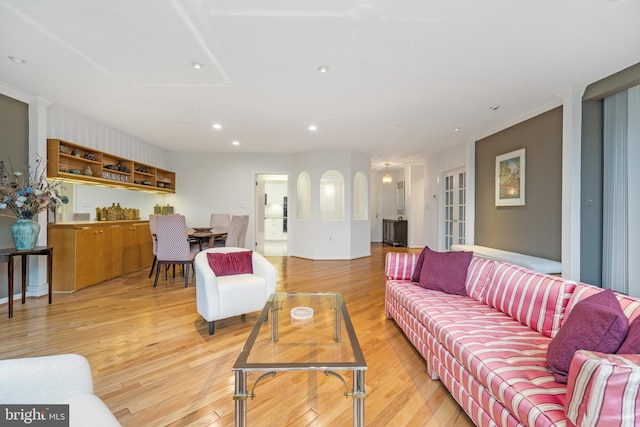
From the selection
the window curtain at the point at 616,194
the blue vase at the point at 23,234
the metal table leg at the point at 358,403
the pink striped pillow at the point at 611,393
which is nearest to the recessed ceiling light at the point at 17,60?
the blue vase at the point at 23,234

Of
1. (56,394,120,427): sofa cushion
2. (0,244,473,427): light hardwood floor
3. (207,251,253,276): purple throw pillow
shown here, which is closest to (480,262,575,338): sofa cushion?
(0,244,473,427): light hardwood floor

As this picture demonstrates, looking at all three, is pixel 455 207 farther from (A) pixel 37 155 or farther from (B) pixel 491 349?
(A) pixel 37 155

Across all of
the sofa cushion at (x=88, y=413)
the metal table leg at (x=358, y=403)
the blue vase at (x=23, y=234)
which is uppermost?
the blue vase at (x=23, y=234)

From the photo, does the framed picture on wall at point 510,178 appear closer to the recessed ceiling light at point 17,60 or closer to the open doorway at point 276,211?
the recessed ceiling light at point 17,60

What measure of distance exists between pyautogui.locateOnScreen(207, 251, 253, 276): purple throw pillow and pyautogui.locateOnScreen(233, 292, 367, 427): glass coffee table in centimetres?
72

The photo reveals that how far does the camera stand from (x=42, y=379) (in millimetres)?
1012

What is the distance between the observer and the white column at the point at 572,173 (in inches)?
126

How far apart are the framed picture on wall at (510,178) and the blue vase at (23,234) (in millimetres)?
6117

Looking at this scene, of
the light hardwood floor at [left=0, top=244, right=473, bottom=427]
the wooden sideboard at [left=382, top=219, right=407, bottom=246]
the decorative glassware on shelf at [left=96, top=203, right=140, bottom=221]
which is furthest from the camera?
the wooden sideboard at [left=382, top=219, right=407, bottom=246]

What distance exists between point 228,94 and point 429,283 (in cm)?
298

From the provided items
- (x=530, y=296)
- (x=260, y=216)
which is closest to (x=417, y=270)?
(x=530, y=296)

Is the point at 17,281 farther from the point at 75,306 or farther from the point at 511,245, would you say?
the point at 511,245

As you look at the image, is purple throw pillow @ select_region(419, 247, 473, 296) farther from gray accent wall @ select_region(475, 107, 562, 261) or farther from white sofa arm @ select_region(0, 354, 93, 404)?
white sofa arm @ select_region(0, 354, 93, 404)

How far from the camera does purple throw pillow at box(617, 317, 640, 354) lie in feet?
3.35
